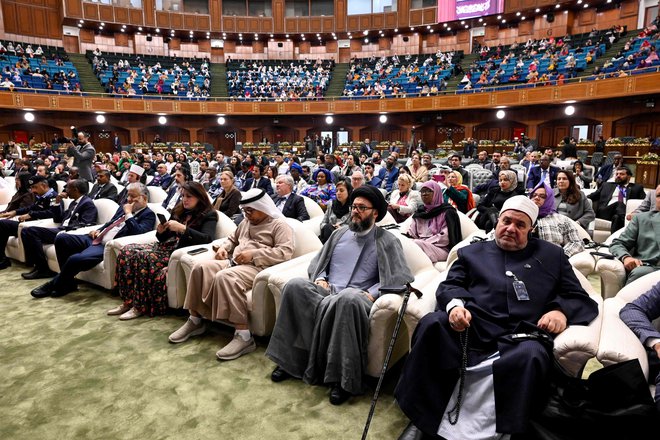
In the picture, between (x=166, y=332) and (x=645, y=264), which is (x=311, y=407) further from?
(x=645, y=264)

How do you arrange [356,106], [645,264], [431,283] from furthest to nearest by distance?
→ [356,106] → [645,264] → [431,283]

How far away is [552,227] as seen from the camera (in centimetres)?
334

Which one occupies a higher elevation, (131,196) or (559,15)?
(559,15)

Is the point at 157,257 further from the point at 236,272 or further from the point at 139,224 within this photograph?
the point at 236,272

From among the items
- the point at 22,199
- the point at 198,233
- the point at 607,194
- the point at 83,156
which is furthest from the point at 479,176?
the point at 83,156

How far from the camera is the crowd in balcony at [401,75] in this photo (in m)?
20.2

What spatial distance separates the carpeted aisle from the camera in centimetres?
217

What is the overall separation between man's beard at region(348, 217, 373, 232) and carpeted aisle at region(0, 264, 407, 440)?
0.99 meters

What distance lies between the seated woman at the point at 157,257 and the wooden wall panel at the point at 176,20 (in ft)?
75.3

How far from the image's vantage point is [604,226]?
16.5ft

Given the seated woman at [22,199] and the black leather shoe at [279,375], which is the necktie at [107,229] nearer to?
the seated woman at [22,199]

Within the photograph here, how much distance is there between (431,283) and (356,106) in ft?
61.1

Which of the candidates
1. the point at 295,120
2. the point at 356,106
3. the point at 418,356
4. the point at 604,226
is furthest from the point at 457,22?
the point at 418,356

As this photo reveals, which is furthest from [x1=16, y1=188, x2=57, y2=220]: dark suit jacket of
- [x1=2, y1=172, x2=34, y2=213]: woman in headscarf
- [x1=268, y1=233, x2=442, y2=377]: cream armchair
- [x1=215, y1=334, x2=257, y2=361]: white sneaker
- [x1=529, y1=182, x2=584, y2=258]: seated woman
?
[x1=529, y1=182, x2=584, y2=258]: seated woman
